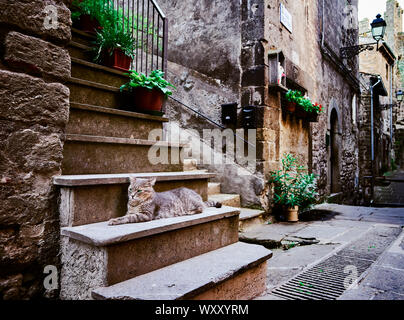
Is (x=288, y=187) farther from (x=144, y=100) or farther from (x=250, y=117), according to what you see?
(x=144, y=100)

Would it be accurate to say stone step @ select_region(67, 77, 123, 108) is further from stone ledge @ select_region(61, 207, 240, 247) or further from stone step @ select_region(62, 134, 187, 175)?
stone ledge @ select_region(61, 207, 240, 247)

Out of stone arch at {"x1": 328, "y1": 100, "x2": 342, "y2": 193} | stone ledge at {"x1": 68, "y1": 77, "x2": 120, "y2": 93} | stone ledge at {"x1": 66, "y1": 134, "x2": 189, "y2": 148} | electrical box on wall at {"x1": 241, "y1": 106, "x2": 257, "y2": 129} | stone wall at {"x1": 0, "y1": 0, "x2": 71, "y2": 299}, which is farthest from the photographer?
stone arch at {"x1": 328, "y1": 100, "x2": 342, "y2": 193}

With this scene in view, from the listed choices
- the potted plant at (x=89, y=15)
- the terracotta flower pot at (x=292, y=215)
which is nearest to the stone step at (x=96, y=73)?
the potted plant at (x=89, y=15)

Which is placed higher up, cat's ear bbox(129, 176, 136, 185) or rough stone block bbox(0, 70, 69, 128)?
rough stone block bbox(0, 70, 69, 128)

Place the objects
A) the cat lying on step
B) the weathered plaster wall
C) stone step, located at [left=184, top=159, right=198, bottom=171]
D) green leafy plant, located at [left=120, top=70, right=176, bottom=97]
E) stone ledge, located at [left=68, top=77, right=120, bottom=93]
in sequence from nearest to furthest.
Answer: the cat lying on step → stone ledge, located at [left=68, top=77, right=120, bottom=93] → green leafy plant, located at [left=120, top=70, right=176, bottom=97] → stone step, located at [left=184, top=159, right=198, bottom=171] → the weathered plaster wall

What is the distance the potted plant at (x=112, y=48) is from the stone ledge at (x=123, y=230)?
6.04 feet

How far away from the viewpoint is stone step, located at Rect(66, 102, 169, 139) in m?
2.35

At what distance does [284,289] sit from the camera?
2.20 m

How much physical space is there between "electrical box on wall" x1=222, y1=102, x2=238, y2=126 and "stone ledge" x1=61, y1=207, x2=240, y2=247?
283cm

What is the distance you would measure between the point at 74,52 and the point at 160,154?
1.39 metres

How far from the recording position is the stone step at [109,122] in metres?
2.35

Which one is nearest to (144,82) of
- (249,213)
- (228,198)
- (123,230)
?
(123,230)

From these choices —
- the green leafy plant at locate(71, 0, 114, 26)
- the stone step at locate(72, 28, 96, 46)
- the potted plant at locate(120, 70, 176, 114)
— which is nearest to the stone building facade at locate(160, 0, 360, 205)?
the potted plant at locate(120, 70, 176, 114)
